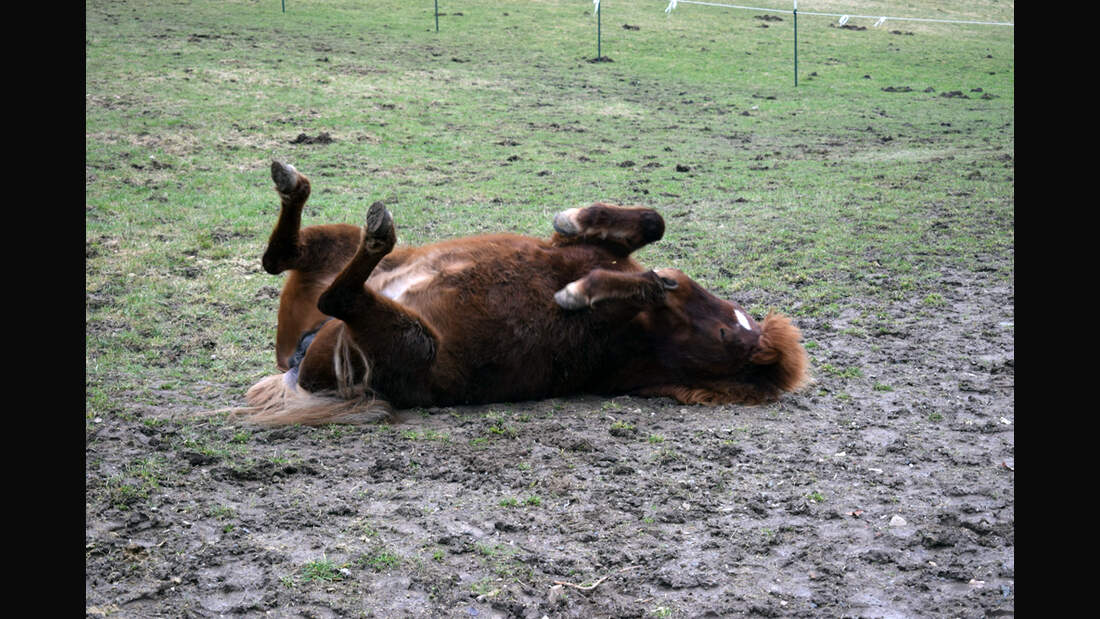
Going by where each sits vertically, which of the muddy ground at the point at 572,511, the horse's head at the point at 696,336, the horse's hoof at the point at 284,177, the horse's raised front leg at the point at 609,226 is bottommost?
the muddy ground at the point at 572,511

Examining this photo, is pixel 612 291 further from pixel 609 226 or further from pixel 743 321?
pixel 743 321

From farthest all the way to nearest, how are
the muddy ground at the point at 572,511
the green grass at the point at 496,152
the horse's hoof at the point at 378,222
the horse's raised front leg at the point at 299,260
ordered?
the green grass at the point at 496,152 → the horse's raised front leg at the point at 299,260 → the horse's hoof at the point at 378,222 → the muddy ground at the point at 572,511

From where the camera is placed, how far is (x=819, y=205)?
8.04 metres

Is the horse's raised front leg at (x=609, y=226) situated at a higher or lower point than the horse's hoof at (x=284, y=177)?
lower

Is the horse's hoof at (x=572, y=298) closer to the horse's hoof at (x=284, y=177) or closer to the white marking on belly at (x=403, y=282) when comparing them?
the white marking on belly at (x=403, y=282)

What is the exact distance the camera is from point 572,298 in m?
3.81

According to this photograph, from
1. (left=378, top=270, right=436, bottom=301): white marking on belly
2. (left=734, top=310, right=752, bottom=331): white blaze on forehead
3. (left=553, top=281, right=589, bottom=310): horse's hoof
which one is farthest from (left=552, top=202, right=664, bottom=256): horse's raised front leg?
(left=378, top=270, right=436, bottom=301): white marking on belly

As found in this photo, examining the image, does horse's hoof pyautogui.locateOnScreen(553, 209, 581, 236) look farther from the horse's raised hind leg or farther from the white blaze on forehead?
the horse's raised hind leg

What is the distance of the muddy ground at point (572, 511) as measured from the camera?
251 centimetres

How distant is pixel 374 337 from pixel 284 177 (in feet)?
2.79

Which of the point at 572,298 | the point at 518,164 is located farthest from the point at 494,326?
the point at 518,164

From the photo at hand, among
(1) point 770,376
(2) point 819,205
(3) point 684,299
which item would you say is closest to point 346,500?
(3) point 684,299

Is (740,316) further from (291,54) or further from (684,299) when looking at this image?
(291,54)

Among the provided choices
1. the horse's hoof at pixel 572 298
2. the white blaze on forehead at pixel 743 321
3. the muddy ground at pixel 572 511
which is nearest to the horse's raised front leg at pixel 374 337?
the muddy ground at pixel 572 511
